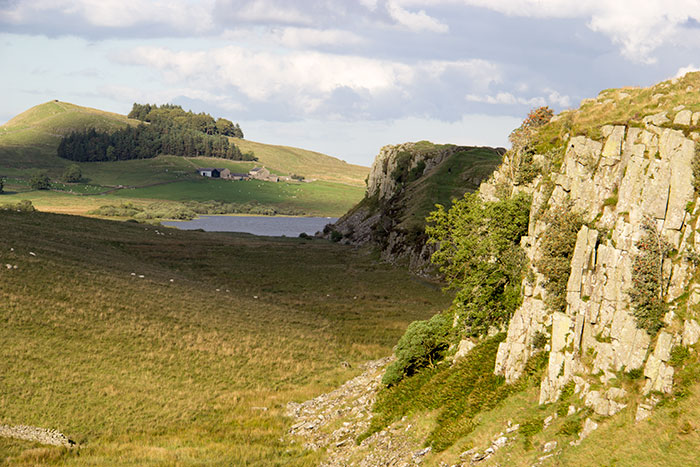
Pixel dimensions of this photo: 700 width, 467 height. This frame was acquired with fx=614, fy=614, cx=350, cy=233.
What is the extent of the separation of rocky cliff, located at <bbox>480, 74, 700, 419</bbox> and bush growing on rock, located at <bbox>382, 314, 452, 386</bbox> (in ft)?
29.9

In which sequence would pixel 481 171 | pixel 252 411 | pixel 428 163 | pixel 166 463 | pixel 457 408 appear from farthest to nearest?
→ 1. pixel 428 163
2. pixel 481 171
3. pixel 252 411
4. pixel 166 463
5. pixel 457 408

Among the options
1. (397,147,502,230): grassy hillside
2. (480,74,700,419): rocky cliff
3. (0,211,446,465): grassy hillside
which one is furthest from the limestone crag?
(397,147,502,230): grassy hillside

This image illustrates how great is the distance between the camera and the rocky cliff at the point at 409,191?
112 metres

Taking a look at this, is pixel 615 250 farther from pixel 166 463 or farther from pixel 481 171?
pixel 481 171

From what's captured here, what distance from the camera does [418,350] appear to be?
35594 millimetres

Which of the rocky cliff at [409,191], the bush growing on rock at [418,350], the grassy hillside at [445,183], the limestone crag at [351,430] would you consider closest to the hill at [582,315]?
the limestone crag at [351,430]

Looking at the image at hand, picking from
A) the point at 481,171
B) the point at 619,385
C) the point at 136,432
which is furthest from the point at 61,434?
the point at 481,171

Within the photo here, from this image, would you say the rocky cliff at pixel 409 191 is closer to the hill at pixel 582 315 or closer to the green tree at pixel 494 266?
the green tree at pixel 494 266

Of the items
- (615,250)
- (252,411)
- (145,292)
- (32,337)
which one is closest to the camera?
(615,250)

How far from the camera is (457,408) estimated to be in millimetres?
26484

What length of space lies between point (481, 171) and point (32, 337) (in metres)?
96.0

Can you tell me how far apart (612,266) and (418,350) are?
50.9ft

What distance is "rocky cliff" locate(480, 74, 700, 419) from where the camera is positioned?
20344 millimetres

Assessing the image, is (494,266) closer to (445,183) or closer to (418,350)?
(418,350)
